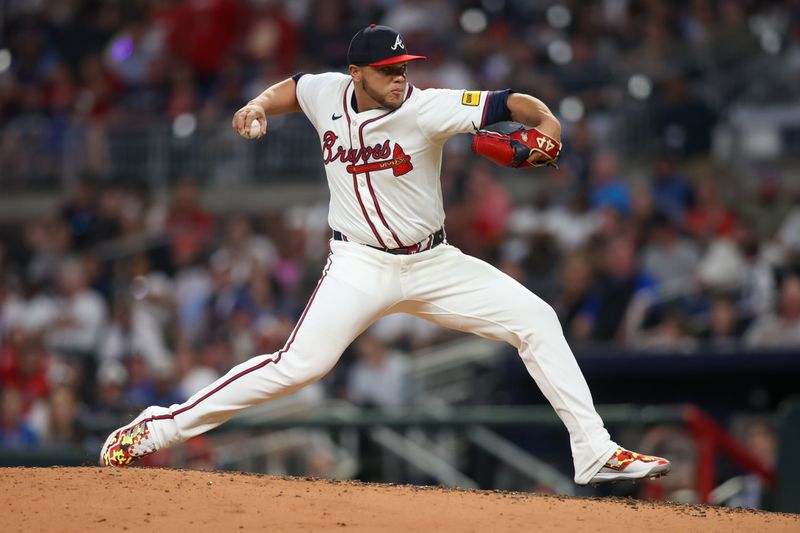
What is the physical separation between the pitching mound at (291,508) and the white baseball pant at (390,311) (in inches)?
9.3

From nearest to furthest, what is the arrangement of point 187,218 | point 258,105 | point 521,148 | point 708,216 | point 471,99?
point 521,148 < point 471,99 < point 258,105 < point 708,216 < point 187,218

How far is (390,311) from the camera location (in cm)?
556

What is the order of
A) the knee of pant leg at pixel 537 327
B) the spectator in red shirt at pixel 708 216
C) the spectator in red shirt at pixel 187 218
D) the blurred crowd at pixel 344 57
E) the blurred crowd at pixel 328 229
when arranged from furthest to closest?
the spectator in red shirt at pixel 187 218 → the blurred crowd at pixel 344 57 → the spectator in red shirt at pixel 708 216 → the blurred crowd at pixel 328 229 → the knee of pant leg at pixel 537 327

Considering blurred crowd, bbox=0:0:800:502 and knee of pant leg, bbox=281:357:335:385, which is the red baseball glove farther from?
blurred crowd, bbox=0:0:800:502

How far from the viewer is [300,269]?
449 inches

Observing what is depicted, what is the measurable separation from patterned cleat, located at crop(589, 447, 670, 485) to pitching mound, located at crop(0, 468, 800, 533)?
0.14 metres

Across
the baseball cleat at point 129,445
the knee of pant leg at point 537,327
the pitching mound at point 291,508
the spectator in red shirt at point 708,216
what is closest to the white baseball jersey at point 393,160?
the knee of pant leg at point 537,327

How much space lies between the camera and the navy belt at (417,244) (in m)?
5.50

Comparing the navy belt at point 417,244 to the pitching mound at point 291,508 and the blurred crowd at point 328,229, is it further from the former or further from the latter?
the blurred crowd at point 328,229

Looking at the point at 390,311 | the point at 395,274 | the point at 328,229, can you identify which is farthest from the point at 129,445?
the point at 328,229

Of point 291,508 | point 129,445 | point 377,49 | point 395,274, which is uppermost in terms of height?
point 377,49

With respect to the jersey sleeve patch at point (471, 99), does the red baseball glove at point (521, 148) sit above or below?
below

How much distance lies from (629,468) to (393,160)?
157 cm

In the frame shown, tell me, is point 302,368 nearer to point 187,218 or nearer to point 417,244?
point 417,244
